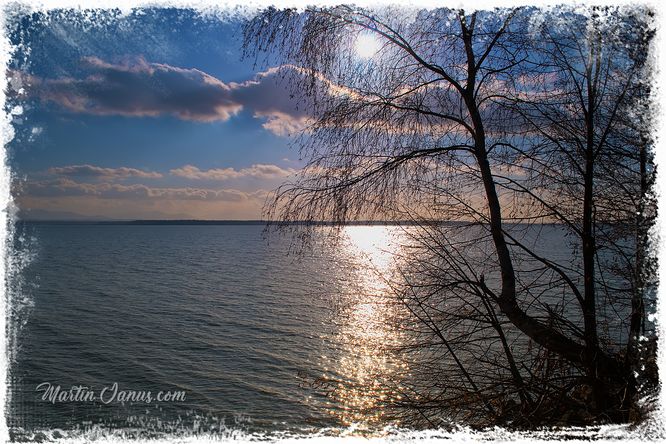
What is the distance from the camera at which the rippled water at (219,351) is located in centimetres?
753

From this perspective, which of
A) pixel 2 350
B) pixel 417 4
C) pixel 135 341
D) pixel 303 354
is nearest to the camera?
pixel 417 4

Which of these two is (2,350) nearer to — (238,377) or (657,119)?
(657,119)

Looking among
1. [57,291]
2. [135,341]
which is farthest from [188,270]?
[135,341]

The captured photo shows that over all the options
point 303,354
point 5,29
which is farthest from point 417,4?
point 303,354

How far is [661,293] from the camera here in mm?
3230

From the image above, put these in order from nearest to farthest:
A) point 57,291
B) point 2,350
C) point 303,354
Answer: point 2,350 → point 303,354 → point 57,291

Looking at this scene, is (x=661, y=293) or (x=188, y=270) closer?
(x=661, y=293)

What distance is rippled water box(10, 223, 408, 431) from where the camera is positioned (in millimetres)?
7528

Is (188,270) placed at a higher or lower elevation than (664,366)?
higher

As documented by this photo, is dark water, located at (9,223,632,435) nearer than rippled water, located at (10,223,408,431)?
Yes

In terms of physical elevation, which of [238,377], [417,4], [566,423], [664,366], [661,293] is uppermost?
[417,4]

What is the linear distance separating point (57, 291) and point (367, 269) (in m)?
33.7

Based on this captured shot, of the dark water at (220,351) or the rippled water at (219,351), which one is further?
the rippled water at (219,351)

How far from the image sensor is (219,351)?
17219 millimetres
